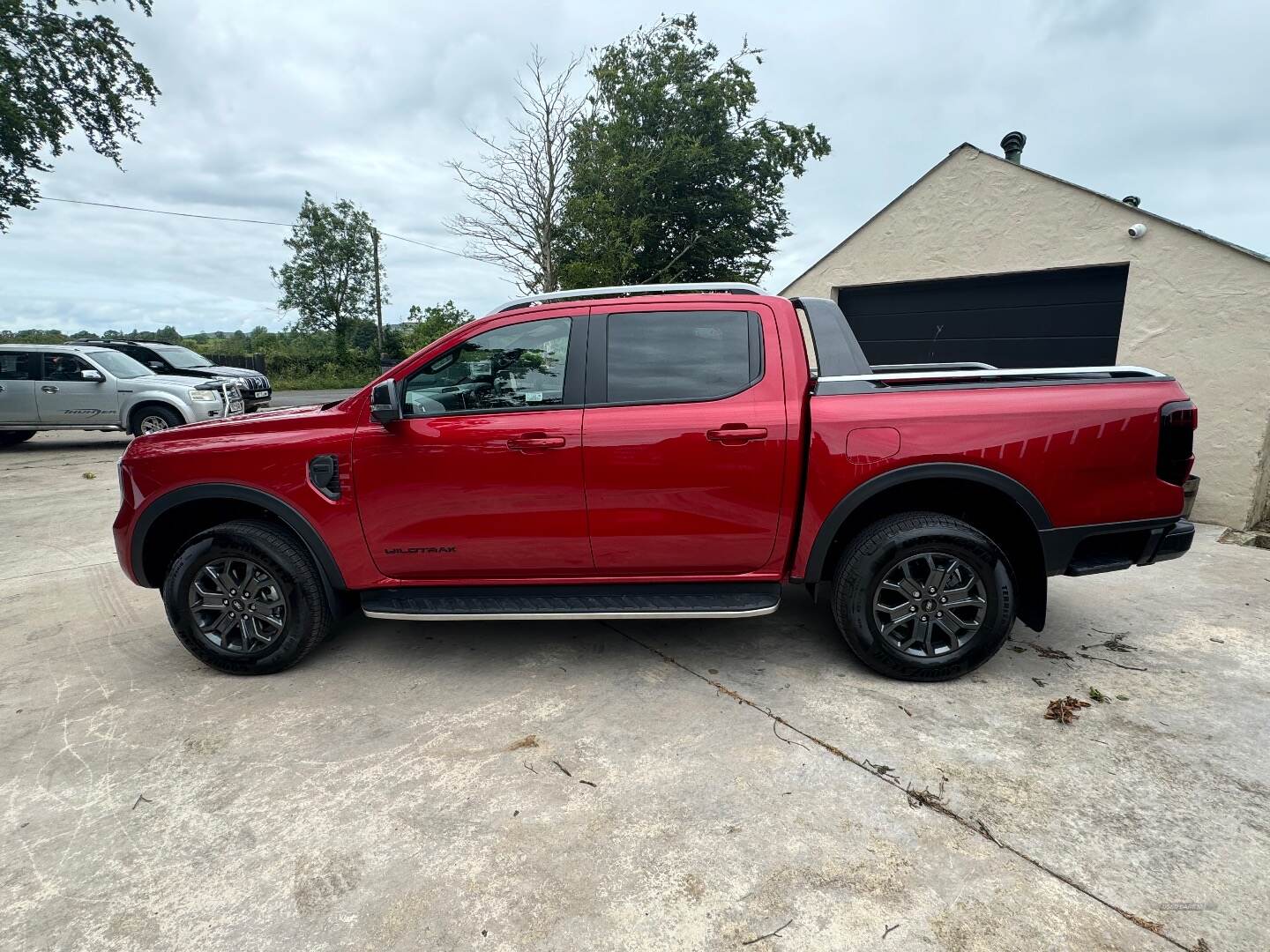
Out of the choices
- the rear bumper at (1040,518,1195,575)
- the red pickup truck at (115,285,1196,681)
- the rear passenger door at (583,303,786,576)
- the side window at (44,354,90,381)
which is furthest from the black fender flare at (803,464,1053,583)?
the side window at (44,354,90,381)

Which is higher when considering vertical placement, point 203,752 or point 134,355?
point 134,355

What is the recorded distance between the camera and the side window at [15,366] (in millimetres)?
10289

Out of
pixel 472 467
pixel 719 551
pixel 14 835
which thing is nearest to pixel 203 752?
pixel 14 835

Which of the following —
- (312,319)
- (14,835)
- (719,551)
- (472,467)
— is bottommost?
(14,835)

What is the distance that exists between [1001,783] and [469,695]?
2.24m

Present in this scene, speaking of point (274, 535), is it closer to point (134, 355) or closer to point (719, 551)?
point (719, 551)

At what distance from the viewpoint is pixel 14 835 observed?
7.14 feet

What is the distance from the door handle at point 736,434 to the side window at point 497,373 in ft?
2.57

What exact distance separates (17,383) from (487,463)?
11.9 meters

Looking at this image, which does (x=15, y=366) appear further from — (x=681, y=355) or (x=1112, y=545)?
(x=1112, y=545)

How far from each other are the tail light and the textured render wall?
3.81 meters

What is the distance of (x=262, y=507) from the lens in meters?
3.17

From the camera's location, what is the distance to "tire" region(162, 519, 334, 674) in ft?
10.3

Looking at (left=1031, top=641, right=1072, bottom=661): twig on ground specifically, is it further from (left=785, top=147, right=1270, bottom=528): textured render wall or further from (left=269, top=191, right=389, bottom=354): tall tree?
(left=269, top=191, right=389, bottom=354): tall tree
